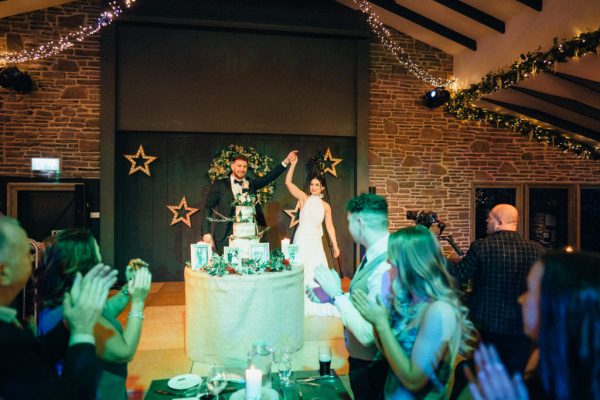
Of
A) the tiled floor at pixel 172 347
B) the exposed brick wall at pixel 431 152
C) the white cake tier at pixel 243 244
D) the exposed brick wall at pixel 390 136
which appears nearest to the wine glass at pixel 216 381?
the tiled floor at pixel 172 347

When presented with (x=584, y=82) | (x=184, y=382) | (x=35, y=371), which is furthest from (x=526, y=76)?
(x=35, y=371)

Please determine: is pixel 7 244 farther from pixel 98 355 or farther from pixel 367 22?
pixel 367 22

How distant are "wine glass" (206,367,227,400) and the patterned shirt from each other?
2.04 meters

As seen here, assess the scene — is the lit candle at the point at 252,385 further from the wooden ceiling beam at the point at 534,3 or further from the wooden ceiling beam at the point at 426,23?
the wooden ceiling beam at the point at 426,23

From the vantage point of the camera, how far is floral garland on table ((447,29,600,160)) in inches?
172

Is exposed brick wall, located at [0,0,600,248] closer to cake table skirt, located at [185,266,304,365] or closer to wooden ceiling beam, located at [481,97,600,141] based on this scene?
wooden ceiling beam, located at [481,97,600,141]

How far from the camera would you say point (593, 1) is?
14.0 feet

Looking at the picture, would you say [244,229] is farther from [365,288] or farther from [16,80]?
[16,80]

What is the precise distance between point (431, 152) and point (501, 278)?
15.2 feet

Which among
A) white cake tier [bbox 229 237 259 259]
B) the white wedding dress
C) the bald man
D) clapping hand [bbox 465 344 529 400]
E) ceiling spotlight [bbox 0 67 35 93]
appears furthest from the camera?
ceiling spotlight [bbox 0 67 35 93]

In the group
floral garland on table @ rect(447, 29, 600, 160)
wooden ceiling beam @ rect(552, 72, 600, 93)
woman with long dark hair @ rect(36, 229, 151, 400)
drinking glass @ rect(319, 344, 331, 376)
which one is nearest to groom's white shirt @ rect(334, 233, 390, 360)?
drinking glass @ rect(319, 344, 331, 376)

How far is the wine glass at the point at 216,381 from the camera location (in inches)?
73.4

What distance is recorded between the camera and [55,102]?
6324 millimetres

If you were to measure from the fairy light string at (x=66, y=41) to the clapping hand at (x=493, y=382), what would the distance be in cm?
668
